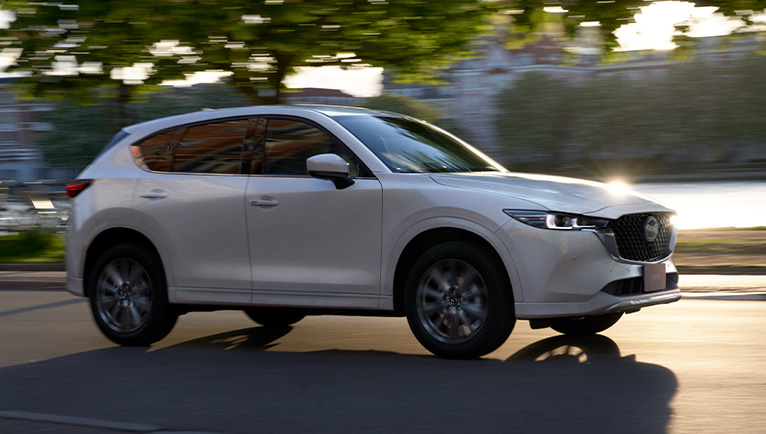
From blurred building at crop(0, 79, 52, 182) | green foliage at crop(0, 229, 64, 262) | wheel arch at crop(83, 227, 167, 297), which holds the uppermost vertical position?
wheel arch at crop(83, 227, 167, 297)

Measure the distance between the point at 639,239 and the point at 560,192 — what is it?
63 cm

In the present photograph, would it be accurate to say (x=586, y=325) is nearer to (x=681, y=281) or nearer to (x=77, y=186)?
(x=77, y=186)

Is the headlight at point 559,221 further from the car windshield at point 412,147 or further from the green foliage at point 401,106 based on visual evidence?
the green foliage at point 401,106

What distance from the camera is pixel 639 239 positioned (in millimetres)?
7277

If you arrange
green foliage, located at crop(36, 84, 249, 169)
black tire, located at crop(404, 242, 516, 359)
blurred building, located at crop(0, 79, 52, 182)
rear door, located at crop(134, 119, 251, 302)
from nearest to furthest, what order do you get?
black tire, located at crop(404, 242, 516, 359) < rear door, located at crop(134, 119, 251, 302) < green foliage, located at crop(36, 84, 249, 169) < blurred building, located at crop(0, 79, 52, 182)

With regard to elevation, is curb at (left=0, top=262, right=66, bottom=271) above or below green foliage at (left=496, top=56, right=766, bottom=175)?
above

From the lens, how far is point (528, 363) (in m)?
7.26

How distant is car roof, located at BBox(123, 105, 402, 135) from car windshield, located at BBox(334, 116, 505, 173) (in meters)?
0.14

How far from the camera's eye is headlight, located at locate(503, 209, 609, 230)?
6895 millimetres

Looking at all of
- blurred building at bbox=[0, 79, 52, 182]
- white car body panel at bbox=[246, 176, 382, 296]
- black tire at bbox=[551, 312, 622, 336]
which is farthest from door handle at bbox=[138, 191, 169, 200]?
blurred building at bbox=[0, 79, 52, 182]

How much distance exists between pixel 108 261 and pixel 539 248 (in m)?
3.48

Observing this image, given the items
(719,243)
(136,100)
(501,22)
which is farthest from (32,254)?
(719,243)

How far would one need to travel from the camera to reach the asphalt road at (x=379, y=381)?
549 centimetres

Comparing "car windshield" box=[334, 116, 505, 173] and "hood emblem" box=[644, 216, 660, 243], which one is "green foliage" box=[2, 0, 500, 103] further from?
"hood emblem" box=[644, 216, 660, 243]
